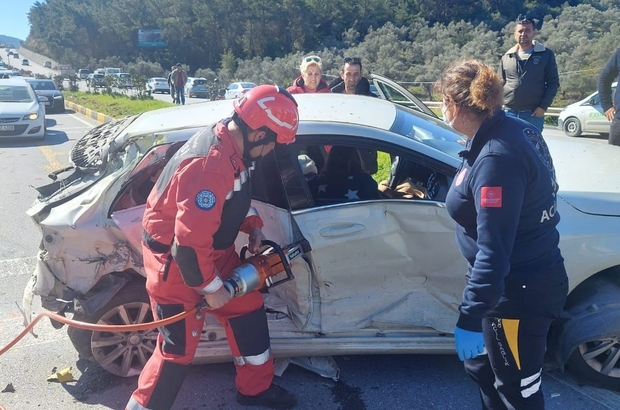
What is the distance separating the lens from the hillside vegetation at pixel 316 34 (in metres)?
35.8

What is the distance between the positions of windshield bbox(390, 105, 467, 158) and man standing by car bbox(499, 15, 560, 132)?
2.03 meters

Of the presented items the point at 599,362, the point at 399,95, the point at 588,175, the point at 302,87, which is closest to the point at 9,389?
the point at 599,362

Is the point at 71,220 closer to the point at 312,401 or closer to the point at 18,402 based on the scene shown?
the point at 18,402

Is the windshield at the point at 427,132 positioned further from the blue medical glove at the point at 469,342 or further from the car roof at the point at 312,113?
the blue medical glove at the point at 469,342

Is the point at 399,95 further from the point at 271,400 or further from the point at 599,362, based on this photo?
the point at 271,400

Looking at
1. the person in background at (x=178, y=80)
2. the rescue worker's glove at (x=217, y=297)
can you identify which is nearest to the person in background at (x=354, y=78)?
the rescue worker's glove at (x=217, y=297)

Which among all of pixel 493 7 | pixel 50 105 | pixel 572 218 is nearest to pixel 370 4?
pixel 493 7

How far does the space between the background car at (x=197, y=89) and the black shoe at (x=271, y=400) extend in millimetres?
37714

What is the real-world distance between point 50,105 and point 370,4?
55097 millimetres

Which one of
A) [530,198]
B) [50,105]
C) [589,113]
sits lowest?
[50,105]

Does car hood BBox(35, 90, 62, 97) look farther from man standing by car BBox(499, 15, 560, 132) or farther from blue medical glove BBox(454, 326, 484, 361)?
blue medical glove BBox(454, 326, 484, 361)

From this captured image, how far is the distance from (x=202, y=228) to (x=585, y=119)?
14419 millimetres

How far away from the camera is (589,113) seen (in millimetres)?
14281

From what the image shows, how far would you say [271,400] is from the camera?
2.99 m
